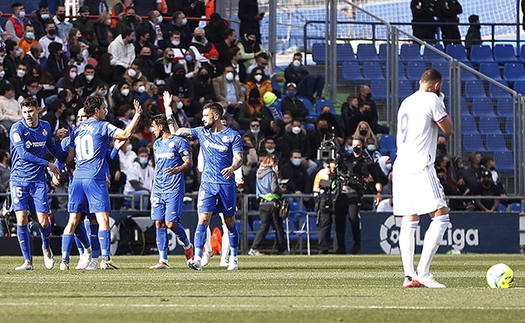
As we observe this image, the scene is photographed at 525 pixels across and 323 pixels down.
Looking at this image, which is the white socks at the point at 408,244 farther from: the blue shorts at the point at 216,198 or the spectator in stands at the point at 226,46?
the spectator in stands at the point at 226,46

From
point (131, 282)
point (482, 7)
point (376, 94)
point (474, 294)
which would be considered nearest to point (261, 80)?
point (376, 94)

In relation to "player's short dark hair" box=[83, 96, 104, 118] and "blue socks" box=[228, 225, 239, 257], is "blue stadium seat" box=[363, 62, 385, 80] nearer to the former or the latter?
"blue socks" box=[228, 225, 239, 257]

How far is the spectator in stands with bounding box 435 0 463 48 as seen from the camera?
31859 millimetres

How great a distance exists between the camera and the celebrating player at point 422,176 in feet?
34.7

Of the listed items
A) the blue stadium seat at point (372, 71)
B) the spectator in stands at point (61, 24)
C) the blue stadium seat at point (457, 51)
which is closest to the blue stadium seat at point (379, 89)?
the blue stadium seat at point (372, 71)

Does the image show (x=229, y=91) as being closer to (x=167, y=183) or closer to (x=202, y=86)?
(x=202, y=86)

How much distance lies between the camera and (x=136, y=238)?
22.9 meters

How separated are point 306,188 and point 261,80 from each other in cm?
377

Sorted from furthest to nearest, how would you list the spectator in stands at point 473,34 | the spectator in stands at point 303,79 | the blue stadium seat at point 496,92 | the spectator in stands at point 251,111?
Result: 1. the spectator in stands at point 473,34
2. the spectator in stands at point 303,79
3. the blue stadium seat at point 496,92
4. the spectator in stands at point 251,111

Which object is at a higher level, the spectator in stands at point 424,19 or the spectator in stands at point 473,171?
the spectator in stands at point 424,19

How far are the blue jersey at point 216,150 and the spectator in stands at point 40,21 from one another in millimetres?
11478

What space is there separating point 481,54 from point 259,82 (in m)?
8.31

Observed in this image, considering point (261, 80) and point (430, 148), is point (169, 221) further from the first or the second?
point (261, 80)

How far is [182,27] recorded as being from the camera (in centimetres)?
2791
